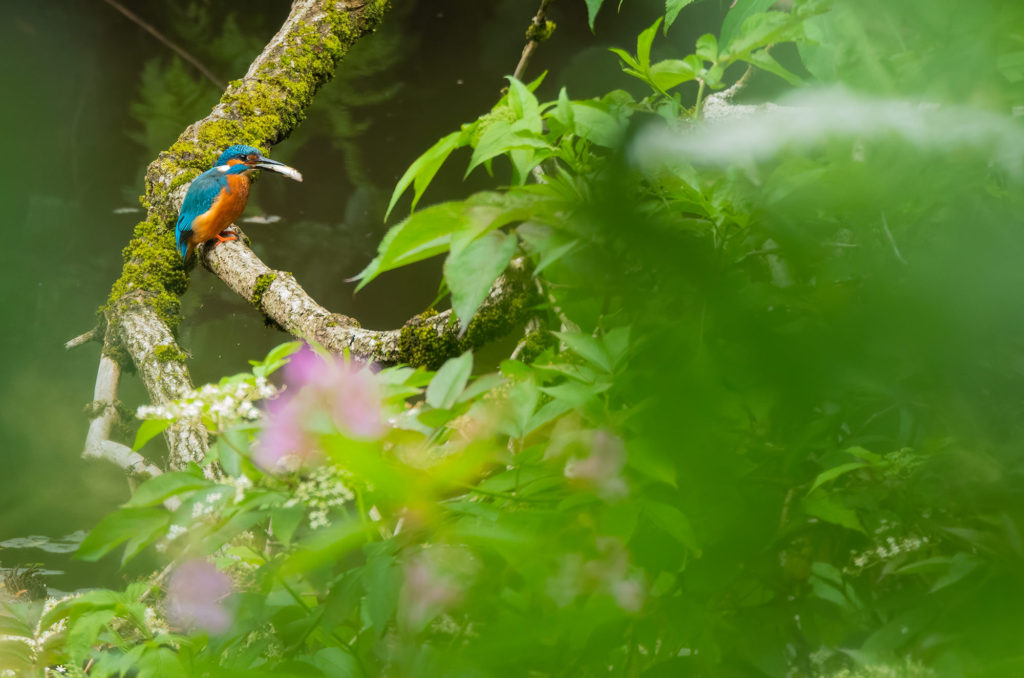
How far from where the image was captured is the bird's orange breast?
4.23 ft

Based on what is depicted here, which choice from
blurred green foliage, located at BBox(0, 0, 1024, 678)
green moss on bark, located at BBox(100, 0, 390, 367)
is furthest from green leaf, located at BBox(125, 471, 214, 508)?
green moss on bark, located at BBox(100, 0, 390, 367)

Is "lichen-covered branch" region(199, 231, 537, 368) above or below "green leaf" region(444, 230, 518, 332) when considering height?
below

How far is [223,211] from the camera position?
4.32ft

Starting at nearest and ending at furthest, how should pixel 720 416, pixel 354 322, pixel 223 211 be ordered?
pixel 720 416 → pixel 354 322 → pixel 223 211

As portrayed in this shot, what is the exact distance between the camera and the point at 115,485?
2174 millimetres

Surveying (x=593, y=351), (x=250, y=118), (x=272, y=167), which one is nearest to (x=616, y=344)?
(x=593, y=351)

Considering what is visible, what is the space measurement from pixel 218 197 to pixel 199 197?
3cm

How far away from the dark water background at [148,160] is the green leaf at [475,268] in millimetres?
1802

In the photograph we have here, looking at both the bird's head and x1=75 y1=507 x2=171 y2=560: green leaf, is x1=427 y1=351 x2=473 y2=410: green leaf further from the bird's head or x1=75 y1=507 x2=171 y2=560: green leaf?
the bird's head

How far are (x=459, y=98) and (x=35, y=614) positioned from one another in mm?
1784

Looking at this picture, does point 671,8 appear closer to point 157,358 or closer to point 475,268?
point 475,268

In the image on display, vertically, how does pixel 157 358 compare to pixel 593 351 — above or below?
below

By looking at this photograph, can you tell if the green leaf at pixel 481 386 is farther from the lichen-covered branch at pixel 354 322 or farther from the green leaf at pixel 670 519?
the lichen-covered branch at pixel 354 322

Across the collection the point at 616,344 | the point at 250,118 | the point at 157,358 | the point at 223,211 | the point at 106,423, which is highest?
the point at 616,344
